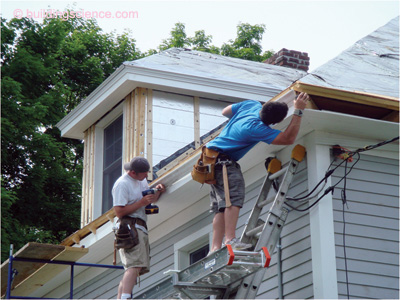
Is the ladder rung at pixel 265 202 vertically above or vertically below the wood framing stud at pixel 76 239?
below

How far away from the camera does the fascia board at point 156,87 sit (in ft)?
38.7

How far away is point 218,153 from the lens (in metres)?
8.15

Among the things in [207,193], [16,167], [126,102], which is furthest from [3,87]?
[207,193]

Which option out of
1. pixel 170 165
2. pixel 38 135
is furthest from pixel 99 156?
pixel 38 135

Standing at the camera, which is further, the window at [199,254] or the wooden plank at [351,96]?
the window at [199,254]

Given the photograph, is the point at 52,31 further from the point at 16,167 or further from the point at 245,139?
the point at 245,139

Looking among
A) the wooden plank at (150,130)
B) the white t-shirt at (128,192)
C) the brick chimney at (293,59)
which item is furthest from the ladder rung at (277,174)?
the brick chimney at (293,59)

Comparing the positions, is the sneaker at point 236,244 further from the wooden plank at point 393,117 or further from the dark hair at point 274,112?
the wooden plank at point 393,117

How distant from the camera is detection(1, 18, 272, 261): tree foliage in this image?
19.7m

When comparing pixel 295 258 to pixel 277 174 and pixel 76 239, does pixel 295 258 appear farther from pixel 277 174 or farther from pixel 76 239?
pixel 76 239

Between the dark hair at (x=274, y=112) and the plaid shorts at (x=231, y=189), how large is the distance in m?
0.69

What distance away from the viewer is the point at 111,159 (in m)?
12.7

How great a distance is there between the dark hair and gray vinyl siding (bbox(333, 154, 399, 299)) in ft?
3.34

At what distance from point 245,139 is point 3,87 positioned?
12178mm
